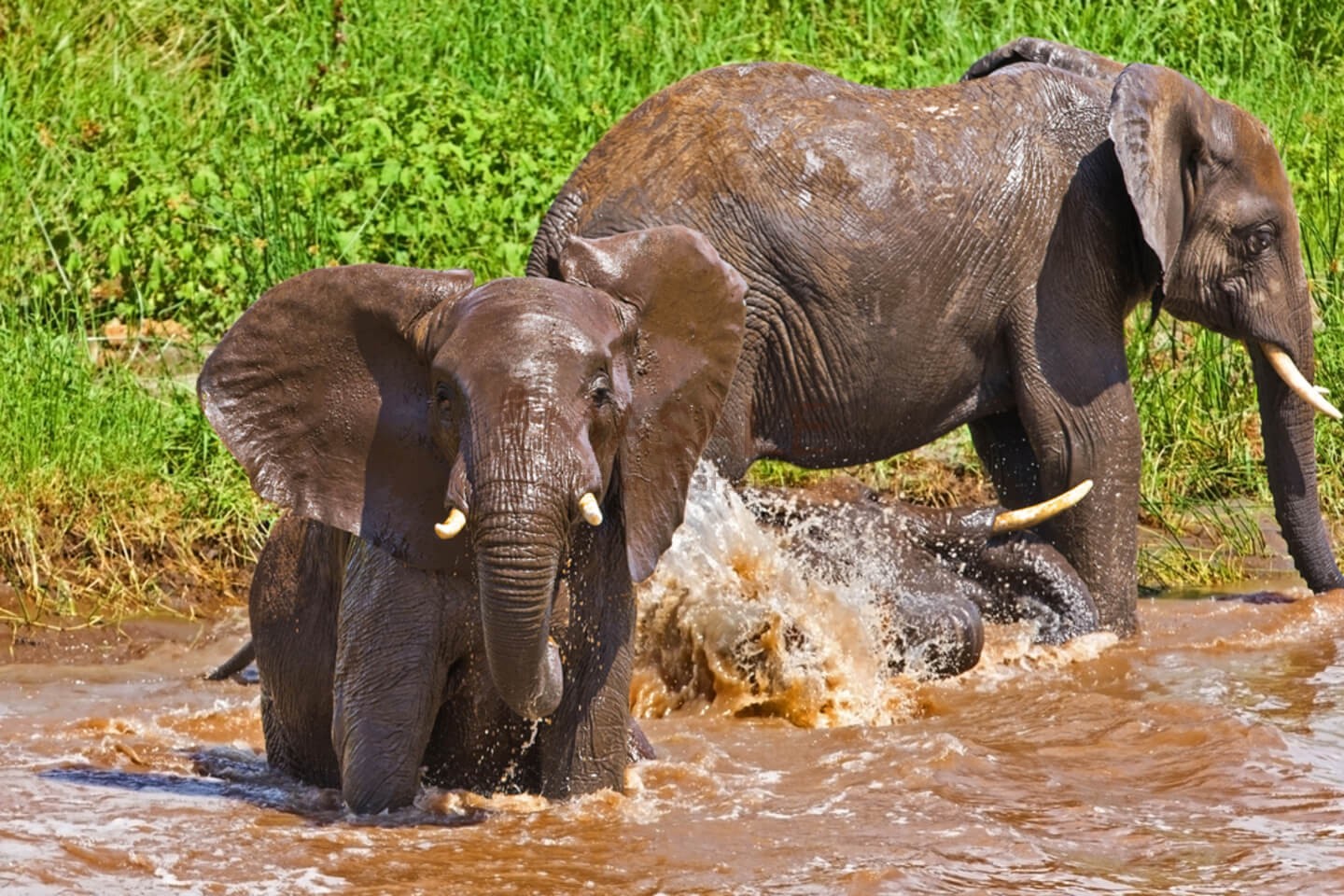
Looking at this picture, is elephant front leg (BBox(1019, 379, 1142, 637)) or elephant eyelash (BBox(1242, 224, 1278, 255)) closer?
elephant front leg (BBox(1019, 379, 1142, 637))

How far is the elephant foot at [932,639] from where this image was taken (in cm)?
669

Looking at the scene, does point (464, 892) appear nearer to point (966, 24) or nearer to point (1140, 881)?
point (1140, 881)

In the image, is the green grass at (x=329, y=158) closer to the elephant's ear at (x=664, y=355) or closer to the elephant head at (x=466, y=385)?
the elephant head at (x=466, y=385)

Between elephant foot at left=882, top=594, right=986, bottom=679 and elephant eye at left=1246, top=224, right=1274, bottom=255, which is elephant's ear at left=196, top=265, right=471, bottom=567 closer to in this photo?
elephant foot at left=882, top=594, right=986, bottom=679

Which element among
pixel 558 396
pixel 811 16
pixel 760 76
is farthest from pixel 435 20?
pixel 558 396

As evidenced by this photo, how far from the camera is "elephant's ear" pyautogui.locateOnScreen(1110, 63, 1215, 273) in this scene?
6801 millimetres

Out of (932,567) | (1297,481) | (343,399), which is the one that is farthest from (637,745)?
(1297,481)

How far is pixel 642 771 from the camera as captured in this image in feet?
17.7

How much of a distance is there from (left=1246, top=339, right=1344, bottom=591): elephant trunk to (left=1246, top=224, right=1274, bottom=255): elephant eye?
0.52 metres

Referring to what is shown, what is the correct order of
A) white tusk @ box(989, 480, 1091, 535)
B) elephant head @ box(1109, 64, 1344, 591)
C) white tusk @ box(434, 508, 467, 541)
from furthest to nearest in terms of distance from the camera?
1. white tusk @ box(989, 480, 1091, 535)
2. elephant head @ box(1109, 64, 1344, 591)
3. white tusk @ box(434, 508, 467, 541)

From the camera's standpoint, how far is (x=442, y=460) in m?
4.63

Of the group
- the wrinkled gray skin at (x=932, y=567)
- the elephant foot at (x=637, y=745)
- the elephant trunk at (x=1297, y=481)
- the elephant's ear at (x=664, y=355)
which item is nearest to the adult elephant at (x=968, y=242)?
the wrinkled gray skin at (x=932, y=567)

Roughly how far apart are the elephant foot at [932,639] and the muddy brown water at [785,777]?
79 millimetres

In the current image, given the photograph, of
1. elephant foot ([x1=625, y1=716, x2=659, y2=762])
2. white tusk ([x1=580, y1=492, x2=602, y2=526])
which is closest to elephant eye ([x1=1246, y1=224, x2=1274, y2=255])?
elephant foot ([x1=625, y1=716, x2=659, y2=762])
